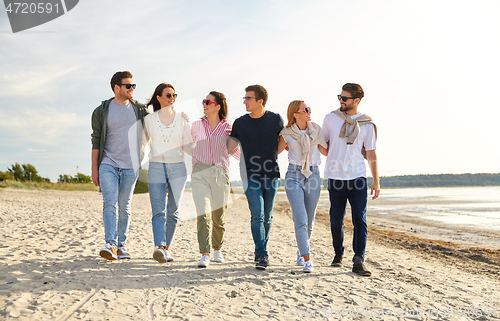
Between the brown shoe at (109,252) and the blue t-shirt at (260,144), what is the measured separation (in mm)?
2138

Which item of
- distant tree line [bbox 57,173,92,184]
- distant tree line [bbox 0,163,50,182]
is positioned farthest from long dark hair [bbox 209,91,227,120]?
distant tree line [bbox 57,173,92,184]

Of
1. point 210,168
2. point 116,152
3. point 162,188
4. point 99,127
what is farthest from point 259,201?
point 99,127

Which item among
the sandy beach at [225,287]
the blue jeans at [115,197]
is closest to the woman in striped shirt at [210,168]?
the sandy beach at [225,287]

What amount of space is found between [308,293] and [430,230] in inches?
414

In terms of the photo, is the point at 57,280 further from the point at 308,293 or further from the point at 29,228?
the point at 29,228

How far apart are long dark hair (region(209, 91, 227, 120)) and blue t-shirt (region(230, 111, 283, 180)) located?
293 millimetres

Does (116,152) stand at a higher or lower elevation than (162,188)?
higher

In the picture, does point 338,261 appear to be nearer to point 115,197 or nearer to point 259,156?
point 259,156

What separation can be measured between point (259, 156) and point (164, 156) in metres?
1.33

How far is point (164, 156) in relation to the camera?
4.70m

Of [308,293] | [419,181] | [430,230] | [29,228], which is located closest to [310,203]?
[308,293]

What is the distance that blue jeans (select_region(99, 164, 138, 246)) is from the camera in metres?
4.67

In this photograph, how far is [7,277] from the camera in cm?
394

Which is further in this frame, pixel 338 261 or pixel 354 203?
pixel 338 261
